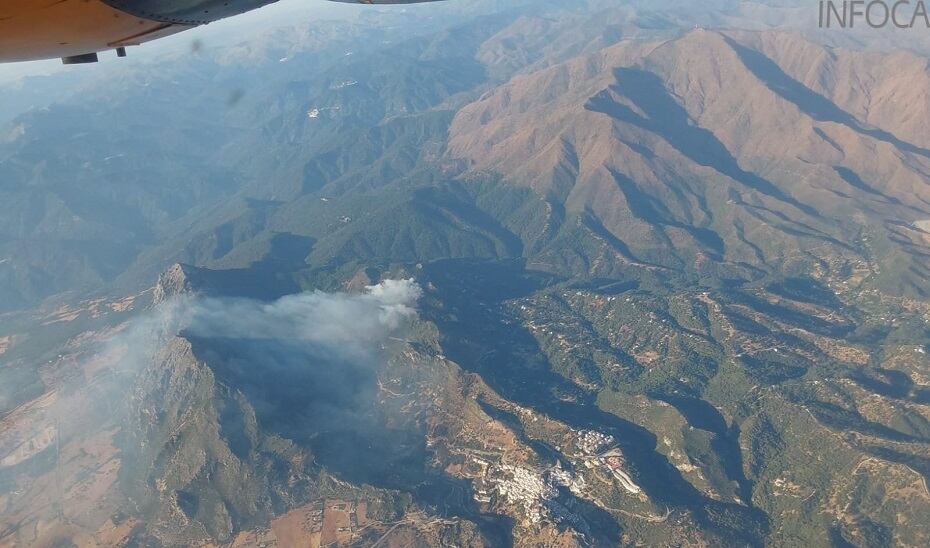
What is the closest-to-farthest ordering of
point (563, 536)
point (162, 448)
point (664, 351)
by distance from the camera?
point (563, 536), point (162, 448), point (664, 351)

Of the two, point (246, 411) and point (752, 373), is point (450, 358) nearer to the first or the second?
point (246, 411)

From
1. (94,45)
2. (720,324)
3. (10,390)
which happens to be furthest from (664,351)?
(10,390)

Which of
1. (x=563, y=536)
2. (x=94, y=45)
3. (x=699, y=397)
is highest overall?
(x=94, y=45)


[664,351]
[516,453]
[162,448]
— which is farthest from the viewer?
[664,351]

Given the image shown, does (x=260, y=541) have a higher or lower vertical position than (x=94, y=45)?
lower

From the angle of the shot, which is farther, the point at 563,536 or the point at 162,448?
the point at 162,448

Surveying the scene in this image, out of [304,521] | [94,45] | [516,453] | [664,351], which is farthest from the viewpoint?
[664,351]

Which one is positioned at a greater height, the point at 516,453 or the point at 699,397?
the point at 516,453

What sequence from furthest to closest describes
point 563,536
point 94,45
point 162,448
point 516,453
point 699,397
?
point 699,397
point 162,448
point 516,453
point 563,536
point 94,45

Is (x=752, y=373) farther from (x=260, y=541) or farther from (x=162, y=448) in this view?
(x=162, y=448)

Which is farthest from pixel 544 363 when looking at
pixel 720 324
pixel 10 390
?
pixel 10 390
